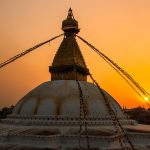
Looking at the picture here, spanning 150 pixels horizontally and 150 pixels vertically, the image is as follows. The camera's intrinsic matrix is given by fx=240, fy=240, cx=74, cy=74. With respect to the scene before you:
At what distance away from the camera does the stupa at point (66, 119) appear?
12.4 meters

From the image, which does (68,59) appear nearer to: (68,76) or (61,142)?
(68,76)

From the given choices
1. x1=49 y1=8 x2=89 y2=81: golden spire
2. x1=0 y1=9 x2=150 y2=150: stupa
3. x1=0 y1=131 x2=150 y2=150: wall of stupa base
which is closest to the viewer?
x1=0 y1=131 x2=150 y2=150: wall of stupa base

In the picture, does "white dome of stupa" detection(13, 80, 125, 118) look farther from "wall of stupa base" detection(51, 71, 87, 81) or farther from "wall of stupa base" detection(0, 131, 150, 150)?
"wall of stupa base" detection(0, 131, 150, 150)

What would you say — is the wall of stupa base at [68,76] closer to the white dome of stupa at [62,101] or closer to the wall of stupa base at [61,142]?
the white dome of stupa at [62,101]

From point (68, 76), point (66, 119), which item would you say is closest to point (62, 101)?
point (66, 119)

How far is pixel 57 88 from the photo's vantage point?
17.6 meters

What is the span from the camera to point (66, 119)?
15.4m

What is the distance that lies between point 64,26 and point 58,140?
11138 millimetres

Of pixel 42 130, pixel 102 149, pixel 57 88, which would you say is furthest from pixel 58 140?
pixel 57 88

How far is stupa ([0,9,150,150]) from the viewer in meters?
12.4

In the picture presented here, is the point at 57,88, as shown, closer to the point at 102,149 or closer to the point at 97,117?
the point at 97,117

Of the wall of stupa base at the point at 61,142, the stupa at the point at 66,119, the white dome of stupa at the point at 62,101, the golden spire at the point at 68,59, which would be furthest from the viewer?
the golden spire at the point at 68,59

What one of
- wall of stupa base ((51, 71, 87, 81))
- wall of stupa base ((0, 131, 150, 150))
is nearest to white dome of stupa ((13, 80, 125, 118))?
wall of stupa base ((51, 71, 87, 81))

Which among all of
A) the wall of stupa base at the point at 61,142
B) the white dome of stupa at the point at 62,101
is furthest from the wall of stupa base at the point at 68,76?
the wall of stupa base at the point at 61,142
